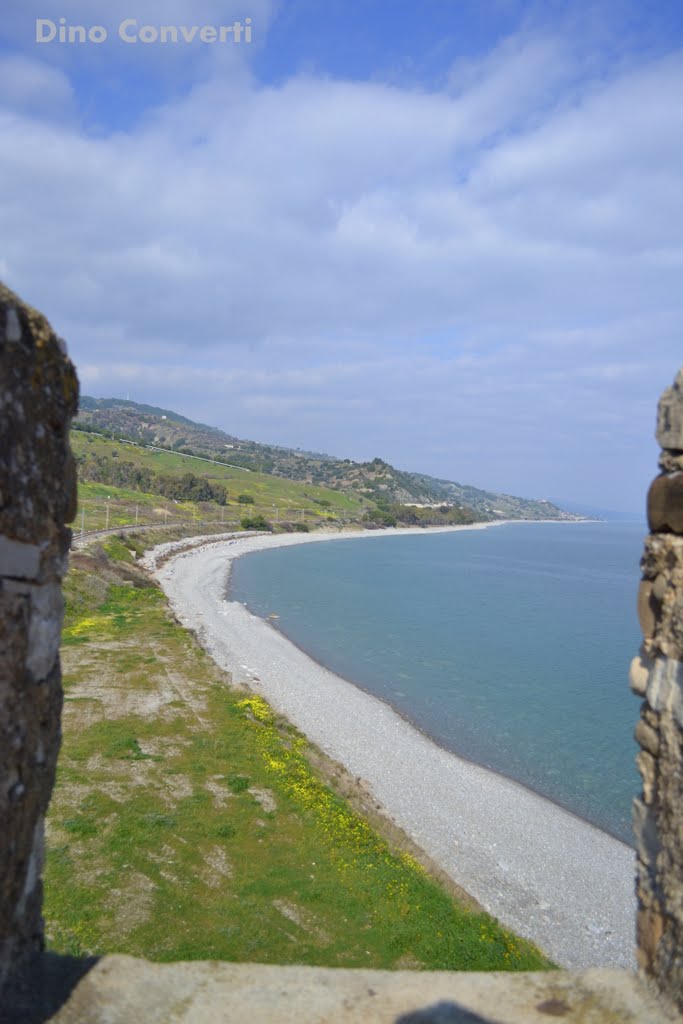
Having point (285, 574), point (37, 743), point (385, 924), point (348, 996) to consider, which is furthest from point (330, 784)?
point (285, 574)

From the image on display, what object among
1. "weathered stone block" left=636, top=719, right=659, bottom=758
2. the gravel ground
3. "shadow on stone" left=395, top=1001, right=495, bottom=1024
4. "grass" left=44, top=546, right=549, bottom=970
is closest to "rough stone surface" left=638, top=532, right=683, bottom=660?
"weathered stone block" left=636, top=719, right=659, bottom=758

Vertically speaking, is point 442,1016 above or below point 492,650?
above

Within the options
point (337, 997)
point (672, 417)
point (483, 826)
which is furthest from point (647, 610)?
point (483, 826)

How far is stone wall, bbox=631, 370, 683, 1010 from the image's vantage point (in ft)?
14.6

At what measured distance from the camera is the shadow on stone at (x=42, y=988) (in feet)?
13.3

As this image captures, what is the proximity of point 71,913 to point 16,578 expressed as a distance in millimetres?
9034

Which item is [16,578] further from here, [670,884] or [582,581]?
[582,581]

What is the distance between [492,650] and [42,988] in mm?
42042

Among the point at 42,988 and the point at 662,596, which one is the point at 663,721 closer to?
the point at 662,596

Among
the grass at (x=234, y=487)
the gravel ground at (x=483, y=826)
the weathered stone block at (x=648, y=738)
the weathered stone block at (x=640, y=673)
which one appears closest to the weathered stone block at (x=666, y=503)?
the weathered stone block at (x=640, y=673)

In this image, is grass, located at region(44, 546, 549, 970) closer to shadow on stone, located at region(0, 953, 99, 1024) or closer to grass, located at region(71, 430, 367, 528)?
shadow on stone, located at region(0, 953, 99, 1024)

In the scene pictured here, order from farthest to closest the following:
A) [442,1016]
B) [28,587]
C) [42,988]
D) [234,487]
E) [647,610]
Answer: [234,487], [647,610], [442,1016], [42,988], [28,587]

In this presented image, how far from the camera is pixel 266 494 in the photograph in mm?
141000

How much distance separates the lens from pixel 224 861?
Answer: 41.9 feet
